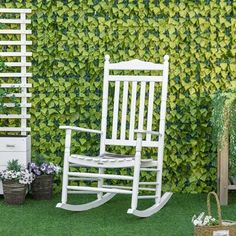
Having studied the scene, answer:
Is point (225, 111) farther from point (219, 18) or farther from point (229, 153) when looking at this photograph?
point (219, 18)

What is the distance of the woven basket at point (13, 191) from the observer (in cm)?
527

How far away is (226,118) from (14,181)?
5.45ft

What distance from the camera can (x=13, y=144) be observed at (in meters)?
5.39

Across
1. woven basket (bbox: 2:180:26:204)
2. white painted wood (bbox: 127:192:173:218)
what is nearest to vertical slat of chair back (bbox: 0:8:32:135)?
woven basket (bbox: 2:180:26:204)

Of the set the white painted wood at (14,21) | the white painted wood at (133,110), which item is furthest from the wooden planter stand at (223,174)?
the white painted wood at (14,21)

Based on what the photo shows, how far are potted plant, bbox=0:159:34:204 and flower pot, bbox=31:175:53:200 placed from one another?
0.15 meters

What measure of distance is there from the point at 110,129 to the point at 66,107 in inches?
16.0

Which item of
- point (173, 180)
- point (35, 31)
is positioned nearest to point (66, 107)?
point (35, 31)

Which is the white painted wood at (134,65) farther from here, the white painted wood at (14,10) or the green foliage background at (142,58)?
the white painted wood at (14,10)

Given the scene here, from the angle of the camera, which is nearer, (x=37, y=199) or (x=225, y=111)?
(x=225, y=111)

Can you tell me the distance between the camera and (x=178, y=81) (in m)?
5.68

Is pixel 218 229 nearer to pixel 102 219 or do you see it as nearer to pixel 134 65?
pixel 102 219

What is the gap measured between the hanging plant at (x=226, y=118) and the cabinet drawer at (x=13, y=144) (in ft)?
4.85

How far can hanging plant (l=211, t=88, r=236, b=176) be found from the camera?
4.76 meters
